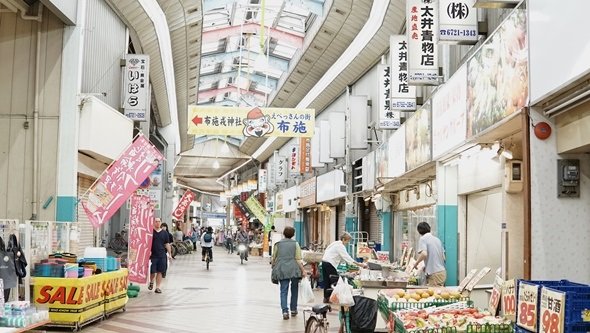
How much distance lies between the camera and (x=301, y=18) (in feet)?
66.1

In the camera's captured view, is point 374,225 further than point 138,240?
Yes

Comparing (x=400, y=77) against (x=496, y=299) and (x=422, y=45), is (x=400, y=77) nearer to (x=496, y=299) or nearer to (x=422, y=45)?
(x=422, y=45)

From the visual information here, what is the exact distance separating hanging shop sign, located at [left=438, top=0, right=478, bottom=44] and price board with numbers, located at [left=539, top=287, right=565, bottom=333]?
4790 mm

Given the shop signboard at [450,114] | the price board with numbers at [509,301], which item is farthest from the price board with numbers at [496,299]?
the shop signboard at [450,114]

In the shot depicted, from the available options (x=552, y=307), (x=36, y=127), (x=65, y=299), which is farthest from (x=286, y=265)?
(x=552, y=307)

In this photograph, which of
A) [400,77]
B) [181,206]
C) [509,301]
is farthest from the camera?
[181,206]

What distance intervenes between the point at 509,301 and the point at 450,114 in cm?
413

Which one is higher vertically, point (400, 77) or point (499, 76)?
point (400, 77)

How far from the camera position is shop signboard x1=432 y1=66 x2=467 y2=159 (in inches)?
332

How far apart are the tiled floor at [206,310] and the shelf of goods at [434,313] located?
2.33m

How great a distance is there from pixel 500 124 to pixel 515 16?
101 centimetres

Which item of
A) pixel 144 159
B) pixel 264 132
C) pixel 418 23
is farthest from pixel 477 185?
pixel 264 132

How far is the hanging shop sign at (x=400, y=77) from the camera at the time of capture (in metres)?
12.1

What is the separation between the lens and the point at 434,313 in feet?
19.6
